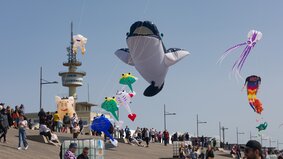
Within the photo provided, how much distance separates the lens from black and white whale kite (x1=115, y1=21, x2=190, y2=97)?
19.1m

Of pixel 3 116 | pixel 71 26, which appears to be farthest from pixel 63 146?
pixel 71 26

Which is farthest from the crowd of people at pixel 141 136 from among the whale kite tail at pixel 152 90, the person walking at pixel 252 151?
the person walking at pixel 252 151

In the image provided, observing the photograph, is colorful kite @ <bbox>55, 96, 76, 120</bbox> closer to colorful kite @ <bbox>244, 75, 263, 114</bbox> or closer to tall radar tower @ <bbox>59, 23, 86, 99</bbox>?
colorful kite @ <bbox>244, 75, 263, 114</bbox>

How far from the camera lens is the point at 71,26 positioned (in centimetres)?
6212

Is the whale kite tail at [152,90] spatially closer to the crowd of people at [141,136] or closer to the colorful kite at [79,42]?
the crowd of people at [141,136]

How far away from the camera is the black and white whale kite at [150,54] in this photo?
19.1 meters

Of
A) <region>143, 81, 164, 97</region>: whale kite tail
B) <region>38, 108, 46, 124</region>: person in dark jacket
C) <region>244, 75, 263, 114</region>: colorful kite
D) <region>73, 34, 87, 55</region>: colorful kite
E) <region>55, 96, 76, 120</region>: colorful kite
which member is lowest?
<region>38, 108, 46, 124</region>: person in dark jacket

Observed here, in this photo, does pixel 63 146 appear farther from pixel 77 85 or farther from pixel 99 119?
pixel 77 85

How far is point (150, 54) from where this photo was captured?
19203mm

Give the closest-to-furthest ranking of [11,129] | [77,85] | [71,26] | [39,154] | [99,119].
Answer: [39,154], [99,119], [11,129], [71,26], [77,85]

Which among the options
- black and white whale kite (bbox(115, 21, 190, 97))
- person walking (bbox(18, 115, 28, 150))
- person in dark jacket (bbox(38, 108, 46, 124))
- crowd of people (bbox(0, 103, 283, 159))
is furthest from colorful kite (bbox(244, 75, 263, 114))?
person walking (bbox(18, 115, 28, 150))

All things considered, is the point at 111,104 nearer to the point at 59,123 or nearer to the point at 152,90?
the point at 59,123

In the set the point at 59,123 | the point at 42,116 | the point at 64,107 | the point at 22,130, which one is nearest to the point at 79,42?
the point at 64,107

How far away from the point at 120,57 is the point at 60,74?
54.9 meters
